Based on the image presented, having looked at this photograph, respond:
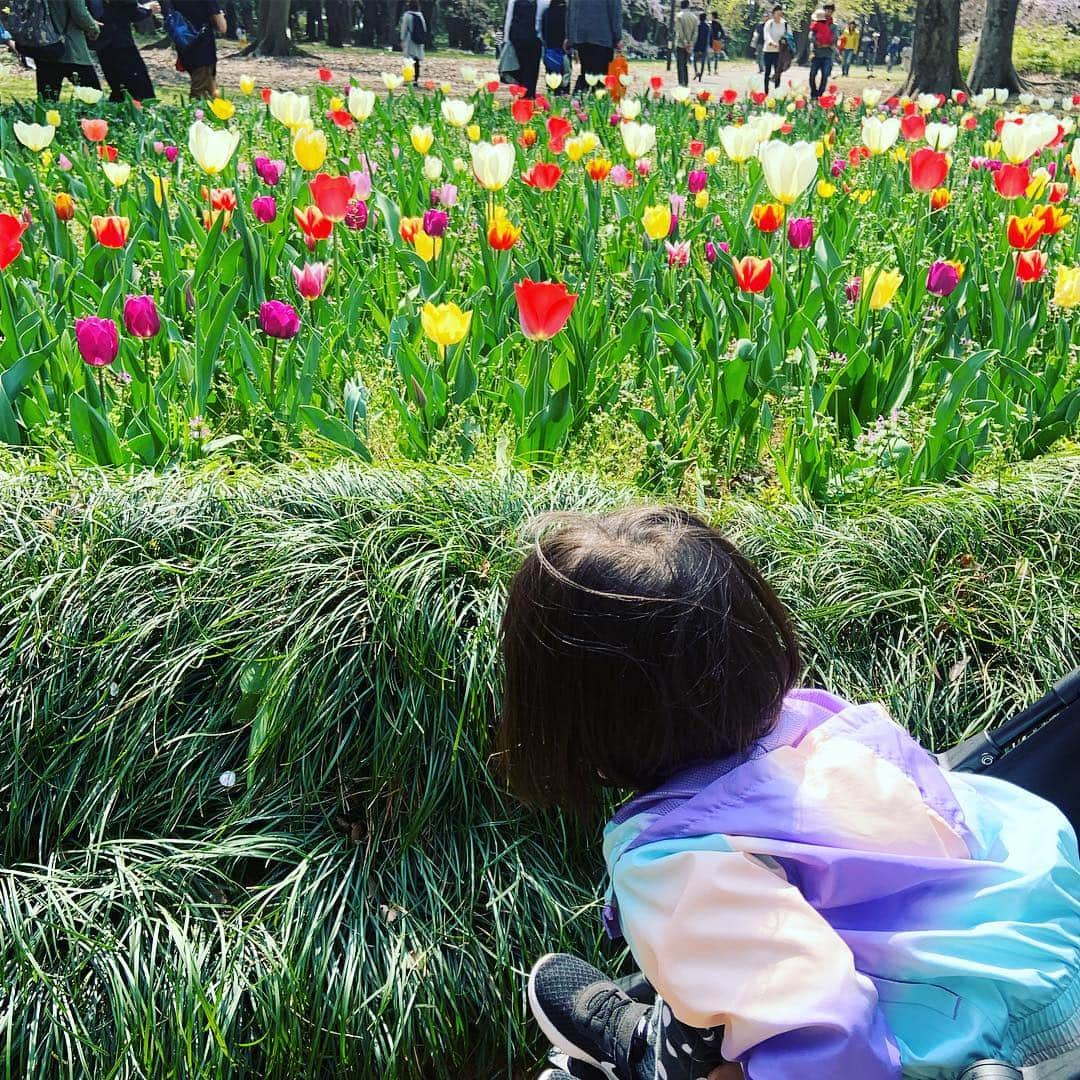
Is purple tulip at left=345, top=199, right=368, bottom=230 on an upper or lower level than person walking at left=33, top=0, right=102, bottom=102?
lower

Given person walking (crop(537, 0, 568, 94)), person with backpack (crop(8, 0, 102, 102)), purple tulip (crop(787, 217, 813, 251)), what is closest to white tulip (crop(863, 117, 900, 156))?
purple tulip (crop(787, 217, 813, 251))

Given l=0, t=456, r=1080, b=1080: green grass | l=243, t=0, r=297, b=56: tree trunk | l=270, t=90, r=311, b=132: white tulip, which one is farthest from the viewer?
l=243, t=0, r=297, b=56: tree trunk

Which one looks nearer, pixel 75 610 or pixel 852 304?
pixel 75 610

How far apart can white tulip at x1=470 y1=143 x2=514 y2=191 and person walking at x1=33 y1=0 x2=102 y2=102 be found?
4.32 meters

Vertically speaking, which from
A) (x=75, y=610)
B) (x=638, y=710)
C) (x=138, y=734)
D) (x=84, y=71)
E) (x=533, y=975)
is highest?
(x=84, y=71)

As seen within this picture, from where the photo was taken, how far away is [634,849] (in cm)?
127

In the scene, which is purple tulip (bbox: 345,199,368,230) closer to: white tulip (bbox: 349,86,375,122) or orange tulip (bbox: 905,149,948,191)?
white tulip (bbox: 349,86,375,122)

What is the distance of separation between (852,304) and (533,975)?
2.26m

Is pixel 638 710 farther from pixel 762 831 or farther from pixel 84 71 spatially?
pixel 84 71

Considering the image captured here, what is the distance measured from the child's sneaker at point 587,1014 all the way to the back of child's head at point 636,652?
1.18 ft

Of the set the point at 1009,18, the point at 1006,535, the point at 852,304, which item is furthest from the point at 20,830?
the point at 1009,18

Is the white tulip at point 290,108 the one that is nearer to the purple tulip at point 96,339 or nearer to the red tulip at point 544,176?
the red tulip at point 544,176

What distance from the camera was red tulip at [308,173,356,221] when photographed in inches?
118

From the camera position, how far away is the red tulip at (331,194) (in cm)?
299
